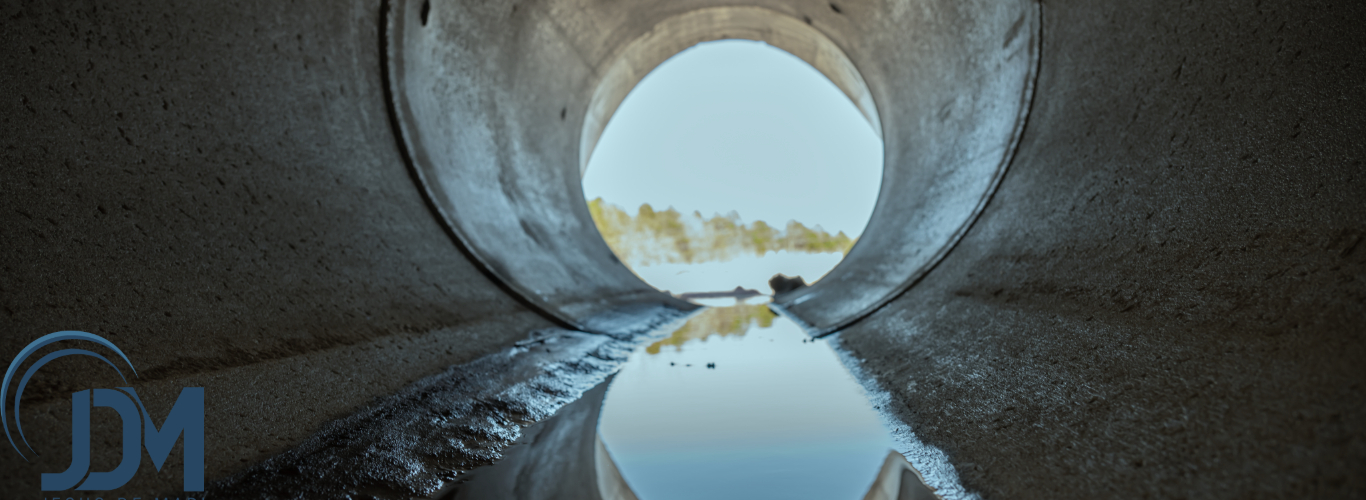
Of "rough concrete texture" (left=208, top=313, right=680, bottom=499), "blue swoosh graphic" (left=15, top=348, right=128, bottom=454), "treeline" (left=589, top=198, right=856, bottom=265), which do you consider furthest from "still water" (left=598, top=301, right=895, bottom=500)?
"treeline" (left=589, top=198, right=856, bottom=265)

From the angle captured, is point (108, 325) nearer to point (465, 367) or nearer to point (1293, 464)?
point (465, 367)

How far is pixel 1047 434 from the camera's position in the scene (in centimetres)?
168

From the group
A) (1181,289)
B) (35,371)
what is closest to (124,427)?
(35,371)

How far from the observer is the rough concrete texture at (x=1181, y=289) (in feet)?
→ 4.25

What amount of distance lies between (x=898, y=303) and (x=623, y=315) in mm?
2516

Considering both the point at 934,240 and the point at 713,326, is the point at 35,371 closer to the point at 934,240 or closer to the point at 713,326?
the point at 934,240

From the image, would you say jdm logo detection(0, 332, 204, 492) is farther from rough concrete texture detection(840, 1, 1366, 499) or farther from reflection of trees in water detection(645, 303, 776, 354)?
reflection of trees in water detection(645, 303, 776, 354)

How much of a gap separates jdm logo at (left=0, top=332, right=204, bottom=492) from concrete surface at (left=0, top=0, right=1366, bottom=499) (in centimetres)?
3

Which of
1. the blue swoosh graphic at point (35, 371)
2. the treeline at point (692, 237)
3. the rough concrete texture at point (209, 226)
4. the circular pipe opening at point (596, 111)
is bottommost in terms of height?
the blue swoosh graphic at point (35, 371)

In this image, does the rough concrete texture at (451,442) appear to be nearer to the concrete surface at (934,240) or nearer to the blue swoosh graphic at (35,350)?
the concrete surface at (934,240)

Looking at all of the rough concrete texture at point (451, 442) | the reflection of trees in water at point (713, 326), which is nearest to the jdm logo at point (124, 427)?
the rough concrete texture at point (451, 442)

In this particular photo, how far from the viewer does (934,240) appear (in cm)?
419

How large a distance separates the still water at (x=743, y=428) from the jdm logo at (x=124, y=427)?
1.09 meters

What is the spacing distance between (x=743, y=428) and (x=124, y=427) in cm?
168
